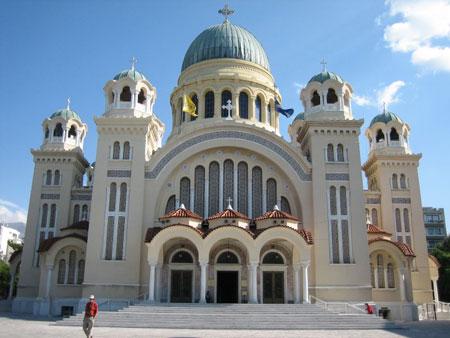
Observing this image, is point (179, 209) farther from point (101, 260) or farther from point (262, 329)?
point (262, 329)

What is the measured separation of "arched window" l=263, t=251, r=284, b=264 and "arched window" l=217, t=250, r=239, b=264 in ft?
5.90

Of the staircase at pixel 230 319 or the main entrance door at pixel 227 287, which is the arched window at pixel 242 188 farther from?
the staircase at pixel 230 319

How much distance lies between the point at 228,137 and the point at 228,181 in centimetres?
292

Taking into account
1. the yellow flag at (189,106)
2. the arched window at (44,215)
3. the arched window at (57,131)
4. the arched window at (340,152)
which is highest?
the yellow flag at (189,106)

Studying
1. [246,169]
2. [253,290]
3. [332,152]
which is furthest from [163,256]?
[332,152]

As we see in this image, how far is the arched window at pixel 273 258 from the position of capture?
29625mm

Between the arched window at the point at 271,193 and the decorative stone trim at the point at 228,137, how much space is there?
1.78 m

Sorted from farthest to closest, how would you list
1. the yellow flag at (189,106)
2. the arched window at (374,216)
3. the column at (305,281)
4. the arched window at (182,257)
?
the arched window at (374,216) → the yellow flag at (189,106) → the arched window at (182,257) → the column at (305,281)

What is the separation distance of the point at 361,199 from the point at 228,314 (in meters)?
12.2

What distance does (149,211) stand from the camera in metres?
30.3

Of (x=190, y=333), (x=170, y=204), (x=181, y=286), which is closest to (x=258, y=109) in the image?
(x=170, y=204)

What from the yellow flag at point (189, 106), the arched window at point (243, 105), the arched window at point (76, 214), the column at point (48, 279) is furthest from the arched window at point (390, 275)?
the arched window at point (76, 214)

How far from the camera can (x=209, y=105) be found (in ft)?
120

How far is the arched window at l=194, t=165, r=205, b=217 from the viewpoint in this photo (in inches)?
1229
